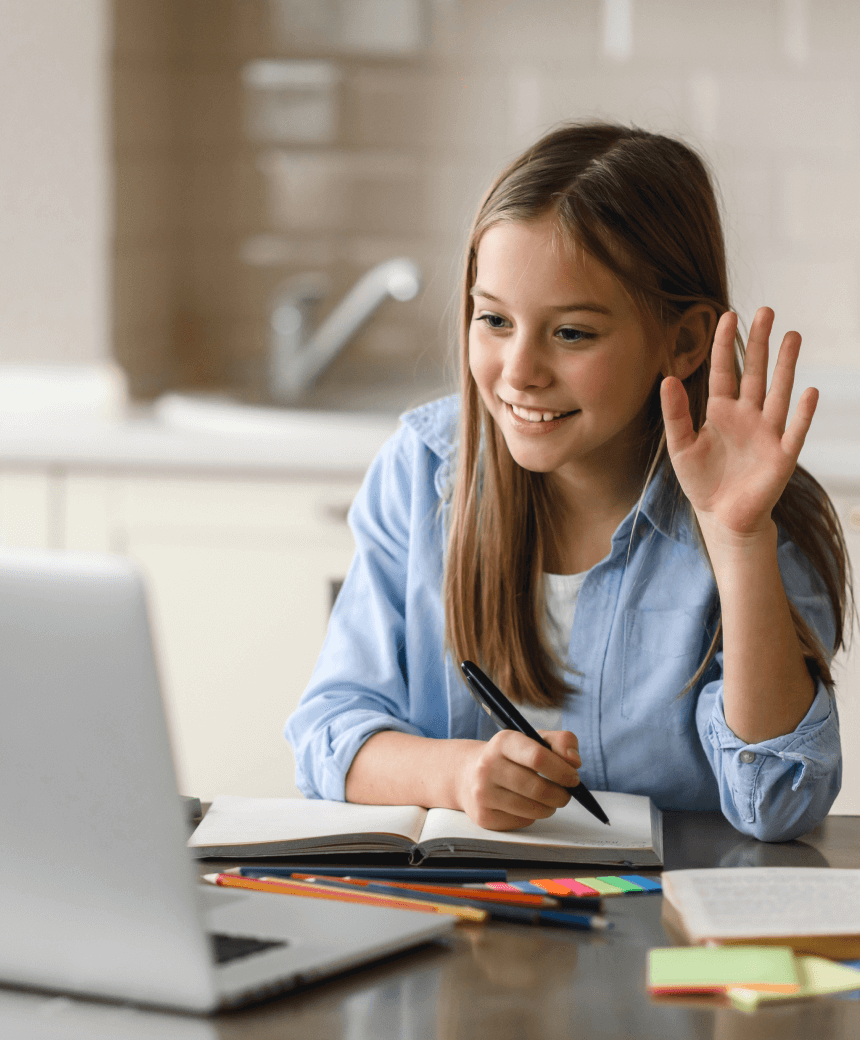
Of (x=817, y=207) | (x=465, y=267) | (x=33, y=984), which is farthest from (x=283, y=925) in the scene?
(x=817, y=207)

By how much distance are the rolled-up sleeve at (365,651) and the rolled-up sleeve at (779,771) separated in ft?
0.88

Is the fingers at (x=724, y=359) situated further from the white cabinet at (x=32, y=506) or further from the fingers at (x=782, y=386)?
the white cabinet at (x=32, y=506)

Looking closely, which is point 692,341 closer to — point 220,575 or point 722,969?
point 722,969

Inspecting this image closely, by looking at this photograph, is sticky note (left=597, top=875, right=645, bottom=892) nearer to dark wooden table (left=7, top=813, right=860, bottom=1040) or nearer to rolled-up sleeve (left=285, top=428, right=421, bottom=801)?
dark wooden table (left=7, top=813, right=860, bottom=1040)

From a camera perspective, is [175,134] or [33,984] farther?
[175,134]

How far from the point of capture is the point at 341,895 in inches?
31.3

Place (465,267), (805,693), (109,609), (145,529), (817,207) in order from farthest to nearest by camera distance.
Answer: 1. (817,207)
2. (145,529)
3. (465,267)
4. (805,693)
5. (109,609)

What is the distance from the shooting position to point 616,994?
68 centimetres

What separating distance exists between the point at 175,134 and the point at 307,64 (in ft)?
1.01

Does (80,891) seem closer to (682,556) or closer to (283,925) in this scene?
(283,925)

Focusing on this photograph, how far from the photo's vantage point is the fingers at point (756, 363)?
1.06 meters

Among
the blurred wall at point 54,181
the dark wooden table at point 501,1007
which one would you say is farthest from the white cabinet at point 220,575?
the dark wooden table at point 501,1007

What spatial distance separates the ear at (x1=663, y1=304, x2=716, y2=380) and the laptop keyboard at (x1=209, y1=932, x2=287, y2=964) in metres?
0.68

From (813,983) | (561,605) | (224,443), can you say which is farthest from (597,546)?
(224,443)
